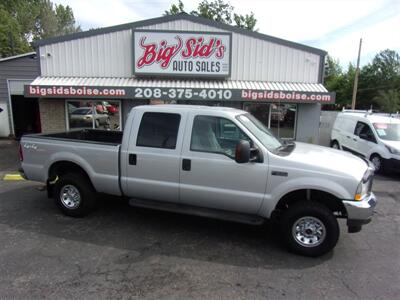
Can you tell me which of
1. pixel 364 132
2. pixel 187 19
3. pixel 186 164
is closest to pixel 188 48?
pixel 187 19

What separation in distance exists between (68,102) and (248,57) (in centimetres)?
752

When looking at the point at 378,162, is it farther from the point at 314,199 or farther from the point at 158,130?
the point at 158,130

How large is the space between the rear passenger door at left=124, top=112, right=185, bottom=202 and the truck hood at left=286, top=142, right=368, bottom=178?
1.65 m

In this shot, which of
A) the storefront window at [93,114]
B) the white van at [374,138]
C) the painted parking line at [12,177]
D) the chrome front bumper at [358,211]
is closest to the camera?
the chrome front bumper at [358,211]

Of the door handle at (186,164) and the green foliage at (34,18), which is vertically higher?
the green foliage at (34,18)

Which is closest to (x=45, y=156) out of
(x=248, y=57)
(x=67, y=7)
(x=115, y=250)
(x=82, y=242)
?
(x=82, y=242)

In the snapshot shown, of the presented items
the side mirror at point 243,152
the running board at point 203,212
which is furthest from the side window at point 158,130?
the side mirror at point 243,152

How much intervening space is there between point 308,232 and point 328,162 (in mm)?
975

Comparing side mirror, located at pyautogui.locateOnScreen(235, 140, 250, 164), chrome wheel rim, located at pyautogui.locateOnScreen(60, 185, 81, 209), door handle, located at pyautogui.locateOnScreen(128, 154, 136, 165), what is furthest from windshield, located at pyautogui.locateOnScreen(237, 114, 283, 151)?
chrome wheel rim, located at pyautogui.locateOnScreen(60, 185, 81, 209)

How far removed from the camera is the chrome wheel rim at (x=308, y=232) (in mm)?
3869

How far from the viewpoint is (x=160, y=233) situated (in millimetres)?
4539

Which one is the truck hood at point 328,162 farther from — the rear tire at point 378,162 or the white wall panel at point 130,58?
the white wall panel at point 130,58

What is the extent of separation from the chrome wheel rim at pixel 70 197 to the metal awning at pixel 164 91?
618cm

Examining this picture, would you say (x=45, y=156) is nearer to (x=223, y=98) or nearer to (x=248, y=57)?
(x=223, y=98)
